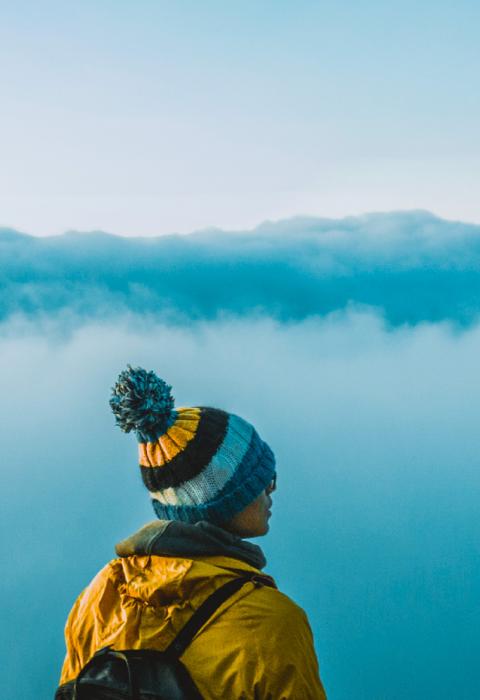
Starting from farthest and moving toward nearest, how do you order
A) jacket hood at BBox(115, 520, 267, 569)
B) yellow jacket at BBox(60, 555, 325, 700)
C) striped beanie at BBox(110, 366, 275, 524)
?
striped beanie at BBox(110, 366, 275, 524) < jacket hood at BBox(115, 520, 267, 569) < yellow jacket at BBox(60, 555, 325, 700)

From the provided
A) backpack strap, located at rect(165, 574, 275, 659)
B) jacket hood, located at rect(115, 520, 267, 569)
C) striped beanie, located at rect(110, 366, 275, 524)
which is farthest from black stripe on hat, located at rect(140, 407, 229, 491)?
backpack strap, located at rect(165, 574, 275, 659)

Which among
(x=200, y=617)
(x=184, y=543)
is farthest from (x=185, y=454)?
(x=200, y=617)

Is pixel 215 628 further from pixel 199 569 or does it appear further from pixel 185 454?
pixel 185 454

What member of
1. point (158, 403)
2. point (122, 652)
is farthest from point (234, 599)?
point (158, 403)

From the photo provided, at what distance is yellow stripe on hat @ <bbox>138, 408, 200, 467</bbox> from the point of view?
132cm

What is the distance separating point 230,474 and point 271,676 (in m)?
0.42

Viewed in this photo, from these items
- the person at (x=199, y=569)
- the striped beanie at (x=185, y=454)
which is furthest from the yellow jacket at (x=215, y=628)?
the striped beanie at (x=185, y=454)

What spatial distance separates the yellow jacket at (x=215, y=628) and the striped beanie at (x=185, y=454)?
0.16m

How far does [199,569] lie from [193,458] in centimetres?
27

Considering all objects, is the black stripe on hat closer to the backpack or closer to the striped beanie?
the striped beanie

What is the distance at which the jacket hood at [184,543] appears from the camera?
116cm

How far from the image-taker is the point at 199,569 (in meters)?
1.10

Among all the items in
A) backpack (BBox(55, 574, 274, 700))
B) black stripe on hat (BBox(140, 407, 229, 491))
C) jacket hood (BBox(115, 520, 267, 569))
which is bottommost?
backpack (BBox(55, 574, 274, 700))

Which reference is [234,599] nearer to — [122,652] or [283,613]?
[283,613]
